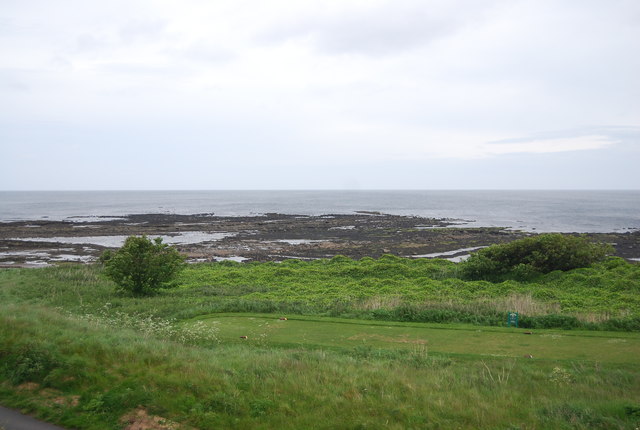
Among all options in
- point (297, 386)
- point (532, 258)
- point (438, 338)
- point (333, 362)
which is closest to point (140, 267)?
point (333, 362)

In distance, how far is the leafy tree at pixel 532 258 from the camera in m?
23.8

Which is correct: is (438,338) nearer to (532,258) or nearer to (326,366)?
(326,366)

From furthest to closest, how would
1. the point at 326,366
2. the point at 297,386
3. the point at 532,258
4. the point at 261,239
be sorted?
the point at 261,239 < the point at 532,258 < the point at 326,366 < the point at 297,386

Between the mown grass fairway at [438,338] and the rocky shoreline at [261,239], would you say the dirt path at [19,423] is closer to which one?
the mown grass fairway at [438,338]

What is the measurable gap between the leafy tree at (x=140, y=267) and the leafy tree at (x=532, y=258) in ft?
53.8

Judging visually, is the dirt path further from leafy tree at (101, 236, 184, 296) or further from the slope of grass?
leafy tree at (101, 236, 184, 296)

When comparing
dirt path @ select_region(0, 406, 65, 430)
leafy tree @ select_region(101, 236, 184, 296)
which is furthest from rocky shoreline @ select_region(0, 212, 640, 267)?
dirt path @ select_region(0, 406, 65, 430)

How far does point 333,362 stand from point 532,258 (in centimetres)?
1786

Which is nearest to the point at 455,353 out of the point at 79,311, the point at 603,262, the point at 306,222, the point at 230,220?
the point at 79,311

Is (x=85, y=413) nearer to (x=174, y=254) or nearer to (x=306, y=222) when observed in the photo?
(x=174, y=254)

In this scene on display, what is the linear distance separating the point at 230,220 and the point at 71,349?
6983 cm

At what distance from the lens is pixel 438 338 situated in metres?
13.2

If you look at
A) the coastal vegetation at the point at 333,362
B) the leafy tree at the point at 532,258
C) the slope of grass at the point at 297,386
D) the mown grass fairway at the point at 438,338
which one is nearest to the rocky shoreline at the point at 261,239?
the leafy tree at the point at 532,258

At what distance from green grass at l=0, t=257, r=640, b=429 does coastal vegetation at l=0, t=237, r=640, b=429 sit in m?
0.04
